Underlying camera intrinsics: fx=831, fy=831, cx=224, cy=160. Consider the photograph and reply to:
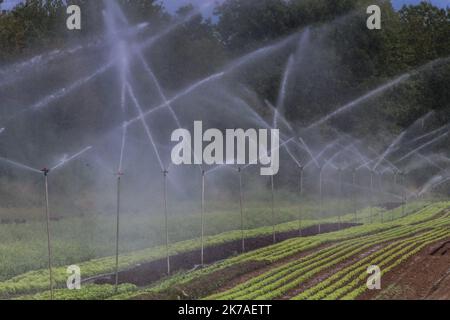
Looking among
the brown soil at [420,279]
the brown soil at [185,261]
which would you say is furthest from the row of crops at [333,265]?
the brown soil at [185,261]

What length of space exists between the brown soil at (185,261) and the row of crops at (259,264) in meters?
0.50

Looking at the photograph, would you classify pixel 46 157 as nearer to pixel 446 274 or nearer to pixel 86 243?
pixel 86 243

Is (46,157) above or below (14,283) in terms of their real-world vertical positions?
above

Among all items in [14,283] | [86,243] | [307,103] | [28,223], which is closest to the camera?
[14,283]

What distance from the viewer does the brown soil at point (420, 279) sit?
22.4m

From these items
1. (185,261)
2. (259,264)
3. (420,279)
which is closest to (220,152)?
(185,261)

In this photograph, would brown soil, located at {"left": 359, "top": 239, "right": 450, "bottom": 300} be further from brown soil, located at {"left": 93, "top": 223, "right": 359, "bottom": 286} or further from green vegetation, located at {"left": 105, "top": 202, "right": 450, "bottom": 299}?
brown soil, located at {"left": 93, "top": 223, "right": 359, "bottom": 286}

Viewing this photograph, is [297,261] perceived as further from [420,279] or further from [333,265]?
[420,279]

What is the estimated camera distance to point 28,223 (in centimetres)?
3381

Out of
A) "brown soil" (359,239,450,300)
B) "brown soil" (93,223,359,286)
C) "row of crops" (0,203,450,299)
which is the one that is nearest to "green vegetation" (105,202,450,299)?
"row of crops" (0,203,450,299)

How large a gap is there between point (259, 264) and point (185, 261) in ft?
9.24

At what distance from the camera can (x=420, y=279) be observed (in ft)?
81.7
